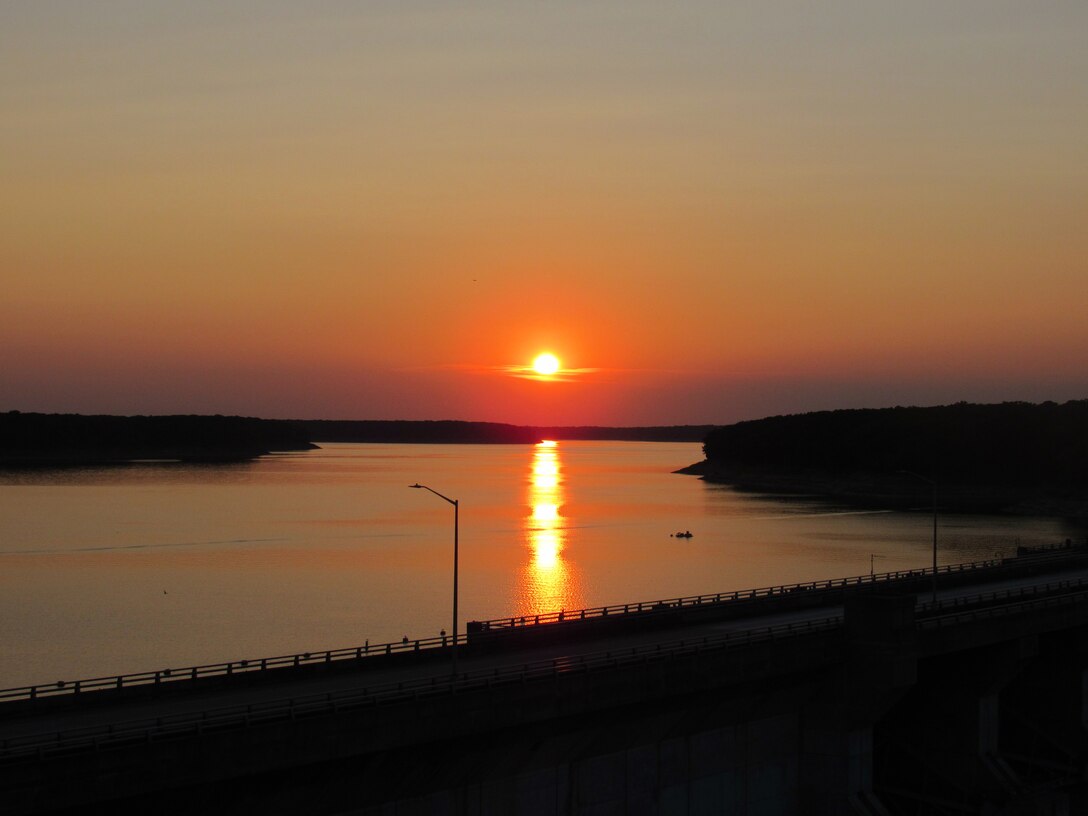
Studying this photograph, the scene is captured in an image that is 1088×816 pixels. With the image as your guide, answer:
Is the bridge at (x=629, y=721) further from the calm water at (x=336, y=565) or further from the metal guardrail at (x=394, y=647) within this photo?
the calm water at (x=336, y=565)

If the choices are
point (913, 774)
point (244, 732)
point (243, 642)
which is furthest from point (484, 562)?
point (244, 732)

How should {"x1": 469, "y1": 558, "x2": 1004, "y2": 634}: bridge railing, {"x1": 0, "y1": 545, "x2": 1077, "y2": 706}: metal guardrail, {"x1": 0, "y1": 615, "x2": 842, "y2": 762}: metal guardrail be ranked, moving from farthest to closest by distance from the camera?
{"x1": 469, "y1": 558, "x2": 1004, "y2": 634}: bridge railing
{"x1": 0, "y1": 545, "x2": 1077, "y2": 706}: metal guardrail
{"x1": 0, "y1": 615, "x2": 842, "y2": 762}: metal guardrail

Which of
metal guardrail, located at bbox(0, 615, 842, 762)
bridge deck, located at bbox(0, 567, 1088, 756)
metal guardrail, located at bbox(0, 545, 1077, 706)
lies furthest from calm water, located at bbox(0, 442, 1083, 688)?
metal guardrail, located at bbox(0, 615, 842, 762)

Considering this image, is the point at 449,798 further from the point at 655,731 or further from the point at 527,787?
the point at 655,731

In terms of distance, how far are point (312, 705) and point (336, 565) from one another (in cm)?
9047

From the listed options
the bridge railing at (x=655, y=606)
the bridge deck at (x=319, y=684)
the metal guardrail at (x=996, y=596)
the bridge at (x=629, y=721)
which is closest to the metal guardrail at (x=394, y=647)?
the bridge railing at (x=655, y=606)

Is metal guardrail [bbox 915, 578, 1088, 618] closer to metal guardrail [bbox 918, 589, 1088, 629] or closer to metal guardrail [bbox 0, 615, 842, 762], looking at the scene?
metal guardrail [bbox 918, 589, 1088, 629]

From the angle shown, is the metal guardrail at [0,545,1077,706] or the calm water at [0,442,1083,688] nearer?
the metal guardrail at [0,545,1077,706]

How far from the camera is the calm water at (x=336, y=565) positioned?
7806cm

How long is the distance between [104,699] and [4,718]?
98.7 inches

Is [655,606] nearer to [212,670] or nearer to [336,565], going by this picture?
[212,670]

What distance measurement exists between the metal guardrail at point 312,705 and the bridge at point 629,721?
0.09 m

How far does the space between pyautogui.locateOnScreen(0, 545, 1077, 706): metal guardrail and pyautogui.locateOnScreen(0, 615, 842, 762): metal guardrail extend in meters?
2.67

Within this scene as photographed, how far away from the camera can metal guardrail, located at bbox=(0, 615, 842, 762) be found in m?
26.2
